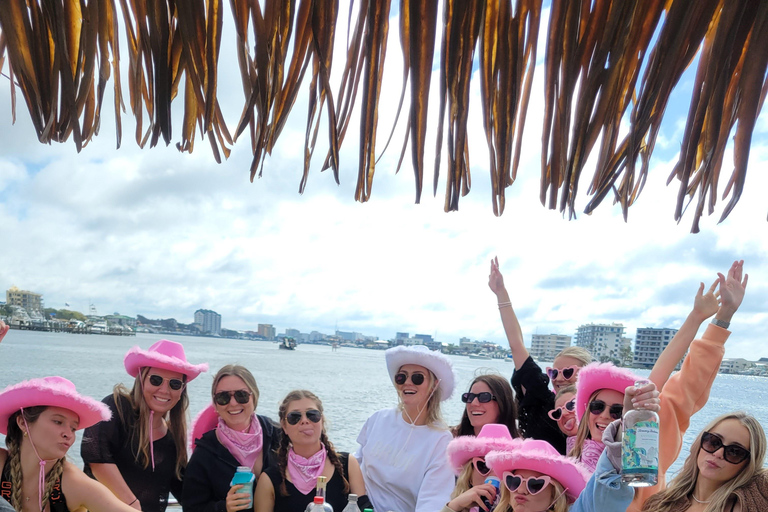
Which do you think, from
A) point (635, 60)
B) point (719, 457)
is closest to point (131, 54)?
point (635, 60)

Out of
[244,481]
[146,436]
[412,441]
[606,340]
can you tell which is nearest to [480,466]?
[412,441]

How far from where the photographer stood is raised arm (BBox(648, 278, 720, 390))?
2717 millimetres

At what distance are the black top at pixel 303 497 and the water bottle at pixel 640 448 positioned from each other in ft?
5.67

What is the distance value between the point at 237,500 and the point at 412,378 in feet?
3.78

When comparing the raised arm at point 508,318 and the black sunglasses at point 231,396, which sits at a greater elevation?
the raised arm at point 508,318

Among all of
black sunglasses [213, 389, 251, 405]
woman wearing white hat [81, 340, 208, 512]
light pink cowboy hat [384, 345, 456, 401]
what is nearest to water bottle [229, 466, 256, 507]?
black sunglasses [213, 389, 251, 405]

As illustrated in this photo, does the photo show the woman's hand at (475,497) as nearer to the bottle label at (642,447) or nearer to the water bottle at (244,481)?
the water bottle at (244,481)

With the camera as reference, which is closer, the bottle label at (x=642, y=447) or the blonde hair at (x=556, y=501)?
the bottle label at (x=642, y=447)

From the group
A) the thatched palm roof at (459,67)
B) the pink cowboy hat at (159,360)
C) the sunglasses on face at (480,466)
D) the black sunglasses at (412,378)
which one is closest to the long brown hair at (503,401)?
the black sunglasses at (412,378)

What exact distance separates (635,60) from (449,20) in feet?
1.06

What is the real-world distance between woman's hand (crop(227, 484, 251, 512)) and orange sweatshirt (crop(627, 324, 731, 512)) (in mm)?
1782

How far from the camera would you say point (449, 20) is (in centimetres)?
108

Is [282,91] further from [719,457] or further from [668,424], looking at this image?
[719,457]

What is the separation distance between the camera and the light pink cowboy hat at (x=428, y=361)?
12.2 ft
